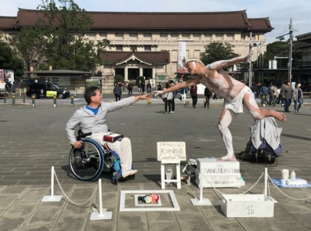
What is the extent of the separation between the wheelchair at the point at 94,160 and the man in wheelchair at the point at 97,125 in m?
0.09

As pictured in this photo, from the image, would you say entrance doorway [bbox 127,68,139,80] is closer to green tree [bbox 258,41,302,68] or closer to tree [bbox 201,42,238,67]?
tree [bbox 201,42,238,67]

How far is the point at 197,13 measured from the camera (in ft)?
256

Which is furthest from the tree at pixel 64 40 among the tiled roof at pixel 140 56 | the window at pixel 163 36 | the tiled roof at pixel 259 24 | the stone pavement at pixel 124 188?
the tiled roof at pixel 259 24

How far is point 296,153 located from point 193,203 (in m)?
4.59

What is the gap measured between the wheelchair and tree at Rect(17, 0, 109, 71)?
39.6 m

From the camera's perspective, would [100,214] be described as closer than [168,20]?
Yes

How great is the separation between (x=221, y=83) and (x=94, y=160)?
7.81 feet

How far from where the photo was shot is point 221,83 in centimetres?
571

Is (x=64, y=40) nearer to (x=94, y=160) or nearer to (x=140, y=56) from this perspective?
(x=140, y=56)

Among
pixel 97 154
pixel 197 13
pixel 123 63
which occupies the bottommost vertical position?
pixel 97 154

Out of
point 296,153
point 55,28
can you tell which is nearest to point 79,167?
point 296,153

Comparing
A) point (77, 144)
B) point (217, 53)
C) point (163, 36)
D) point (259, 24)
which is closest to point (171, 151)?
point (77, 144)

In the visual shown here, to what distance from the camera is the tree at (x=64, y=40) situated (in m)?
44.1

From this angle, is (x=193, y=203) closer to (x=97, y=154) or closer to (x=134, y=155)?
(x=97, y=154)
